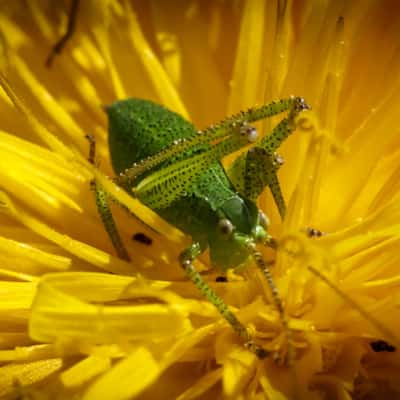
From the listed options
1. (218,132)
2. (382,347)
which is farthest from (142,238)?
(382,347)

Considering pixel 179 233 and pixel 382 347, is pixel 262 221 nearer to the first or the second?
pixel 179 233

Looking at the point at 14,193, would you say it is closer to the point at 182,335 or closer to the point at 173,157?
the point at 173,157

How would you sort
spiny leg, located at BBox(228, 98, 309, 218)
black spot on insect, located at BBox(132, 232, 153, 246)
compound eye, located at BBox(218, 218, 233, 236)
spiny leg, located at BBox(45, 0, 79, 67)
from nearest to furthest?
compound eye, located at BBox(218, 218, 233, 236)
spiny leg, located at BBox(228, 98, 309, 218)
black spot on insect, located at BBox(132, 232, 153, 246)
spiny leg, located at BBox(45, 0, 79, 67)

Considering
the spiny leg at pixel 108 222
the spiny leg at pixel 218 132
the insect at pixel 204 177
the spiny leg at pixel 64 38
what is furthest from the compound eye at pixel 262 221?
the spiny leg at pixel 64 38

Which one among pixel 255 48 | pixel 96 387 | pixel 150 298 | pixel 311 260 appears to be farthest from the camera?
pixel 255 48

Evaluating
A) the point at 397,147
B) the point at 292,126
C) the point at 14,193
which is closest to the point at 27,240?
the point at 14,193

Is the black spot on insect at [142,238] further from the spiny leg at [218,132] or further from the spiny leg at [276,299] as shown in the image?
the spiny leg at [276,299]

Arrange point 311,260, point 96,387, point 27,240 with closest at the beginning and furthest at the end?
point 96,387 → point 311,260 → point 27,240

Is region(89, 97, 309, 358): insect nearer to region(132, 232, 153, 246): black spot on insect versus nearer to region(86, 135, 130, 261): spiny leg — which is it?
region(86, 135, 130, 261): spiny leg

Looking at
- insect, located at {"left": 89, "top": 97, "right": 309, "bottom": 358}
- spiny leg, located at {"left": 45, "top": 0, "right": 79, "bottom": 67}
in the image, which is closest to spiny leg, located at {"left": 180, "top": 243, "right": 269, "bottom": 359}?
insect, located at {"left": 89, "top": 97, "right": 309, "bottom": 358}
